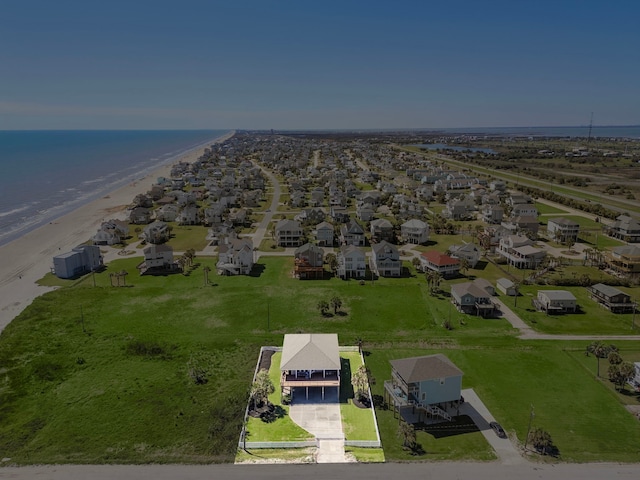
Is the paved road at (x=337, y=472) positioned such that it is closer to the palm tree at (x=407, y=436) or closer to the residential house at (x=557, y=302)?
the palm tree at (x=407, y=436)

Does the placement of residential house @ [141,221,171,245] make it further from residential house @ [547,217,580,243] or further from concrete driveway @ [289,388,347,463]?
residential house @ [547,217,580,243]

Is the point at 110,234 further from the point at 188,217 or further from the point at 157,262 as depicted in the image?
the point at 157,262

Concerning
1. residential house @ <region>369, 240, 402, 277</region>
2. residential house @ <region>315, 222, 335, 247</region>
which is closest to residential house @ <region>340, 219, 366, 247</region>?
residential house @ <region>315, 222, 335, 247</region>

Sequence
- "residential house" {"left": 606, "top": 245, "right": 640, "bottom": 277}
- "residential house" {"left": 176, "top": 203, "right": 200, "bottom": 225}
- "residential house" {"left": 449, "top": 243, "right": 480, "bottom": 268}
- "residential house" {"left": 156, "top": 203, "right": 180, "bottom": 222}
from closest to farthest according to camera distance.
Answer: "residential house" {"left": 606, "top": 245, "right": 640, "bottom": 277} < "residential house" {"left": 449, "top": 243, "right": 480, "bottom": 268} < "residential house" {"left": 176, "top": 203, "right": 200, "bottom": 225} < "residential house" {"left": 156, "top": 203, "right": 180, "bottom": 222}

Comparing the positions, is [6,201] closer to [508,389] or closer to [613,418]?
[508,389]

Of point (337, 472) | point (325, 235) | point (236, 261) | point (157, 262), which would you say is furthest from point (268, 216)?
point (337, 472)

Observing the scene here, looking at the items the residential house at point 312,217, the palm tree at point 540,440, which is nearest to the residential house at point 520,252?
the residential house at point 312,217
